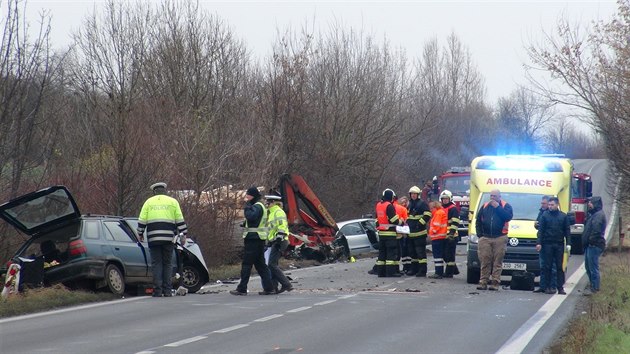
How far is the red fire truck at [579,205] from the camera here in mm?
33500

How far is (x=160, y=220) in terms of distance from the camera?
16219 mm

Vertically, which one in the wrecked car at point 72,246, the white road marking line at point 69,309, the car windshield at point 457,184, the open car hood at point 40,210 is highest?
the car windshield at point 457,184

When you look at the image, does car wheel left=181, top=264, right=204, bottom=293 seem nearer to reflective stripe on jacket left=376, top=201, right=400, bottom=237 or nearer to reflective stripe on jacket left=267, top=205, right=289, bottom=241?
reflective stripe on jacket left=267, top=205, right=289, bottom=241

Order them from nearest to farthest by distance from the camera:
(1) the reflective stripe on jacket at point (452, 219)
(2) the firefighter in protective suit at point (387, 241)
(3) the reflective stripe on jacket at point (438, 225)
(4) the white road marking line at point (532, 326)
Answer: (4) the white road marking line at point (532, 326), (1) the reflective stripe on jacket at point (452, 219), (3) the reflective stripe on jacket at point (438, 225), (2) the firefighter in protective suit at point (387, 241)

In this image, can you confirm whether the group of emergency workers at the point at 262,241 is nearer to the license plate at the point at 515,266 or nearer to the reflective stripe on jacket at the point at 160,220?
the reflective stripe on jacket at the point at 160,220

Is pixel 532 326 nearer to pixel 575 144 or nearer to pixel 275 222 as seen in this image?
pixel 275 222

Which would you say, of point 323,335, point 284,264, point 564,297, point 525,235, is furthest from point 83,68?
point 323,335

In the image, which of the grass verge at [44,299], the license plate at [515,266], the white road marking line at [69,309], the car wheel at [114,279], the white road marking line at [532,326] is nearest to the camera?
the white road marking line at [532,326]

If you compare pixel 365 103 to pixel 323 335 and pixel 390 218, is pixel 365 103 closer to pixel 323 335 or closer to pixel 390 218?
pixel 390 218

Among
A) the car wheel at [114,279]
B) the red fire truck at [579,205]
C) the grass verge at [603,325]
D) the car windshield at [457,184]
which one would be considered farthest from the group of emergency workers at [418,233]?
the car windshield at [457,184]

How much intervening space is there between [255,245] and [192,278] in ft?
4.99

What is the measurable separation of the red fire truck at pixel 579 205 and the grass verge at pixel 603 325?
44.2 ft

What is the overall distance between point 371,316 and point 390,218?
8.18m

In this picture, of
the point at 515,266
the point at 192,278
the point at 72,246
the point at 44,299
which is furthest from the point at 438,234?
the point at 44,299
